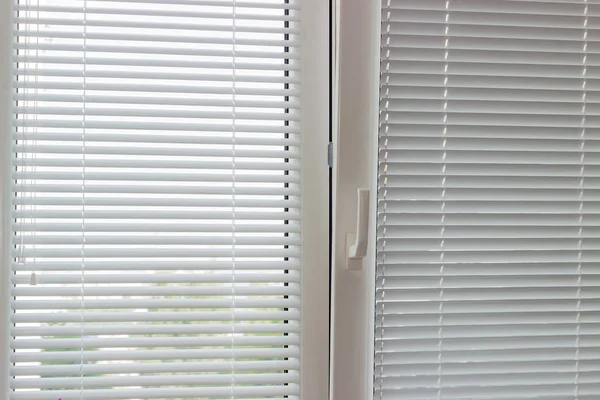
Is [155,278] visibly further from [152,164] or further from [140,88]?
[140,88]

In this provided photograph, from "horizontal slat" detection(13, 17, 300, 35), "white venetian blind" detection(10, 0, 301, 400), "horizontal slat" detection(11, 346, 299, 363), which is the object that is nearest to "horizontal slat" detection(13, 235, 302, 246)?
"white venetian blind" detection(10, 0, 301, 400)

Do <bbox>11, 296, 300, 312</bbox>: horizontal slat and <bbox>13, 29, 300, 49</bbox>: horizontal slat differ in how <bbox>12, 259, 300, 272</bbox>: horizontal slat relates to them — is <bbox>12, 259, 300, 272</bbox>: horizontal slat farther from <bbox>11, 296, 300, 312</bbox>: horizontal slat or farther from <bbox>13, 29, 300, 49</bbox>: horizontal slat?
<bbox>13, 29, 300, 49</bbox>: horizontal slat

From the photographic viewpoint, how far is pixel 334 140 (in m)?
1.10

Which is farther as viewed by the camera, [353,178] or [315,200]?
[315,200]

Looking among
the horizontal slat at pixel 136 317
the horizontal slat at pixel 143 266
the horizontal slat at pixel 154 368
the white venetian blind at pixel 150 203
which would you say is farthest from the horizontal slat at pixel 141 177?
the horizontal slat at pixel 154 368

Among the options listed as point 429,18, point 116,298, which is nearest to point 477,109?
point 429,18

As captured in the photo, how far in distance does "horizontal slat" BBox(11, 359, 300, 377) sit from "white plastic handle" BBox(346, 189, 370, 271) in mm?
263

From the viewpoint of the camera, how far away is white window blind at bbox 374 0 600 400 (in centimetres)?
110

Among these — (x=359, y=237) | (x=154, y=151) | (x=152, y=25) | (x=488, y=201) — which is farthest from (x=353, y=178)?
(x=152, y=25)

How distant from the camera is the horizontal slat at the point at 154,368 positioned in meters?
1.11

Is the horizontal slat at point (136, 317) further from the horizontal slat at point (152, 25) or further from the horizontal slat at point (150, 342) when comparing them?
the horizontal slat at point (152, 25)

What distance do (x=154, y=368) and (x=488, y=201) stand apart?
2.43 ft

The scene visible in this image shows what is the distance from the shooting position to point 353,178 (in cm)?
108

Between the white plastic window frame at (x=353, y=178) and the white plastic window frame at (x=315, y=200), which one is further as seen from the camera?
the white plastic window frame at (x=315, y=200)
